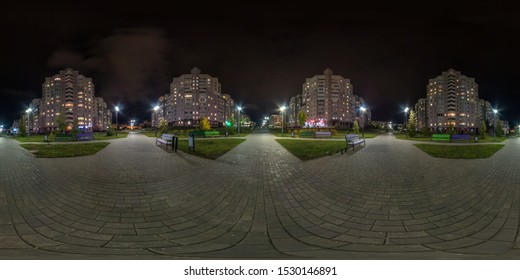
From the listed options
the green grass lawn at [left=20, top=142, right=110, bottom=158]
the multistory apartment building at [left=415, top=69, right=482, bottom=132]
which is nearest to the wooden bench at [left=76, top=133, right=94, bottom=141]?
the green grass lawn at [left=20, top=142, right=110, bottom=158]

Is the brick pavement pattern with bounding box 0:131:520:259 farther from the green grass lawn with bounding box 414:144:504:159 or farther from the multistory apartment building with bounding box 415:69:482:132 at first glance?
the multistory apartment building with bounding box 415:69:482:132

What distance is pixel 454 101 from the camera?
411ft

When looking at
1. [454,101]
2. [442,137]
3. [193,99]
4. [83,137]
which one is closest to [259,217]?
[83,137]

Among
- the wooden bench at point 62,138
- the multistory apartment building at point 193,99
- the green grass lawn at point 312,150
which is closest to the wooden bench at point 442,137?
the green grass lawn at point 312,150

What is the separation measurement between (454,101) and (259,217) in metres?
153

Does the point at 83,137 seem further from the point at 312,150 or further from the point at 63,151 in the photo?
the point at 312,150

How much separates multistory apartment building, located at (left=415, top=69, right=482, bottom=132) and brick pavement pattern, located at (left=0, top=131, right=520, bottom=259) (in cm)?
13810

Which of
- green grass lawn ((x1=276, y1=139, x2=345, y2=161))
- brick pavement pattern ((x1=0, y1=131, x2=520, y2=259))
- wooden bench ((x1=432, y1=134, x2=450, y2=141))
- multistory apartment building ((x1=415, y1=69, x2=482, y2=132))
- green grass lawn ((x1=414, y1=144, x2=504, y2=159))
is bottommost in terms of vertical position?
brick pavement pattern ((x1=0, y1=131, x2=520, y2=259))

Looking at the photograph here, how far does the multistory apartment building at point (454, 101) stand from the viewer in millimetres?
124625

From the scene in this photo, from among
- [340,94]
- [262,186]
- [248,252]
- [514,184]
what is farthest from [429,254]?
[340,94]

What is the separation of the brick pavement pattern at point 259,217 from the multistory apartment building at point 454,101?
138 metres

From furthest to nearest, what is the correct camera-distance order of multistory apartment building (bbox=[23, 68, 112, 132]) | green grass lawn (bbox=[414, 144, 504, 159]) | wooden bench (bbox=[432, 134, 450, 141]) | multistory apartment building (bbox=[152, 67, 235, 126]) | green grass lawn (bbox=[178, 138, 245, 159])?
multistory apartment building (bbox=[152, 67, 235, 126]) → multistory apartment building (bbox=[23, 68, 112, 132]) → wooden bench (bbox=[432, 134, 450, 141]) → green grass lawn (bbox=[178, 138, 245, 159]) → green grass lawn (bbox=[414, 144, 504, 159])

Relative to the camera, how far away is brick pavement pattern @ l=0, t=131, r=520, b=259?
12.2ft

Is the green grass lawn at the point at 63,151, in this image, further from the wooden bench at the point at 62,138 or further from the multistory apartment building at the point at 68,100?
the multistory apartment building at the point at 68,100
